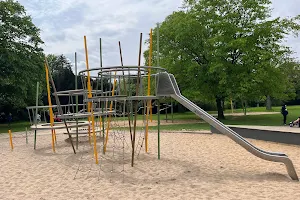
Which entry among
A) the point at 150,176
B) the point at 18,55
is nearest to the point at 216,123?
the point at 150,176

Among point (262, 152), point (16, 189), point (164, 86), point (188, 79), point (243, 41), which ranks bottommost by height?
point (16, 189)

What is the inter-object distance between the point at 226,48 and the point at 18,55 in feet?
44.7

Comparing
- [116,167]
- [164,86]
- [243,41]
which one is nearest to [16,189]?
[116,167]

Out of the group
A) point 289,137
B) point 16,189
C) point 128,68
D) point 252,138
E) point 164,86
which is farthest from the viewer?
point 252,138

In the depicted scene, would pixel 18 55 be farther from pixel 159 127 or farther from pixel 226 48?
pixel 159 127

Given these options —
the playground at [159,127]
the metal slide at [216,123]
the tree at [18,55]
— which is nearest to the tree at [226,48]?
the playground at [159,127]

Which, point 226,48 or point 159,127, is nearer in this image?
point 159,127

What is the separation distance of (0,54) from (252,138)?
1693cm

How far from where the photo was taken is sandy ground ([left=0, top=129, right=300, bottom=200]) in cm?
450

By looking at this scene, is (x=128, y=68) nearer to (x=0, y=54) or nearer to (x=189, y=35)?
(x=189, y=35)

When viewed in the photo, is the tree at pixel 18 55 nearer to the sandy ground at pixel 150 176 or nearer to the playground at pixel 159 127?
the playground at pixel 159 127

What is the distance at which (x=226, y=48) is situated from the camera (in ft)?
60.2

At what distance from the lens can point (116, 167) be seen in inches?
249

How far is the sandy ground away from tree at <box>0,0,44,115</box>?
1290cm
